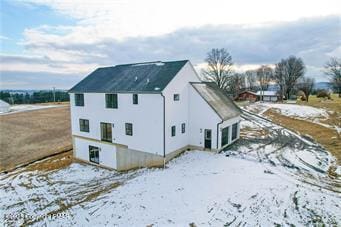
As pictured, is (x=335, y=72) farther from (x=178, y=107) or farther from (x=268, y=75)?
(x=178, y=107)

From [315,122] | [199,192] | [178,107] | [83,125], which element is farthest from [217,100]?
[315,122]

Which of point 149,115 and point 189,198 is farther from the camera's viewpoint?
point 149,115

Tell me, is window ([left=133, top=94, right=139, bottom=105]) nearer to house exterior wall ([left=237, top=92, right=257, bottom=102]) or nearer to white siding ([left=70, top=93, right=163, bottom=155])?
white siding ([left=70, top=93, right=163, bottom=155])

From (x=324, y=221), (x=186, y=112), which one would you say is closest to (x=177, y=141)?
(x=186, y=112)

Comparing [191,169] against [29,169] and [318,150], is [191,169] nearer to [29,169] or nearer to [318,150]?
[318,150]

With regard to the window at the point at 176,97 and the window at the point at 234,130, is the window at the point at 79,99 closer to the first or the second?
the window at the point at 176,97


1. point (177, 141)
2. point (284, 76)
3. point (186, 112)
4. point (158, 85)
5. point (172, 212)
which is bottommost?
point (172, 212)
